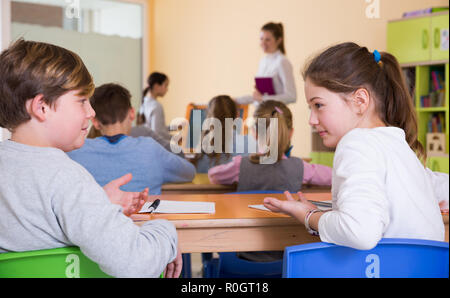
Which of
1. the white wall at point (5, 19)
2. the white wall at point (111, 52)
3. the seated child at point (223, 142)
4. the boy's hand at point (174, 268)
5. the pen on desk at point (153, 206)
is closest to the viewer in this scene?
the boy's hand at point (174, 268)

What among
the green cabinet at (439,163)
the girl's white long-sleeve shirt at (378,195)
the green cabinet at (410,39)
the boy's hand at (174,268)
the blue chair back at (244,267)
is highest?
the green cabinet at (410,39)

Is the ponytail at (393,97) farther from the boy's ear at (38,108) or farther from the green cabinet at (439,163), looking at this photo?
the green cabinet at (439,163)

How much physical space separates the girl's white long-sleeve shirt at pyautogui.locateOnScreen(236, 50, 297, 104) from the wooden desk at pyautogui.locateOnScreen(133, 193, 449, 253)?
8.62ft

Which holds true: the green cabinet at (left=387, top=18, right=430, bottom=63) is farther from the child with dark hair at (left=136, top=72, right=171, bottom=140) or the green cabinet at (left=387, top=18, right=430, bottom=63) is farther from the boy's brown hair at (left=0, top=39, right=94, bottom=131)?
the boy's brown hair at (left=0, top=39, right=94, bottom=131)

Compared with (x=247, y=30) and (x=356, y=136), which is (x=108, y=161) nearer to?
(x=356, y=136)

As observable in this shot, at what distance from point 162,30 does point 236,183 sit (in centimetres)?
513

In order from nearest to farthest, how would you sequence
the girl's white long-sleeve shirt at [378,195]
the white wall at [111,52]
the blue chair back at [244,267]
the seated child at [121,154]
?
the girl's white long-sleeve shirt at [378,195], the blue chair back at [244,267], the seated child at [121,154], the white wall at [111,52]

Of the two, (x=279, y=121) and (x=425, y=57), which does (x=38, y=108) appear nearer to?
(x=279, y=121)

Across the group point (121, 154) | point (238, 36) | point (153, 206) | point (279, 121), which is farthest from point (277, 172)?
point (238, 36)

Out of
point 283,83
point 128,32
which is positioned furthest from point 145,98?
point 128,32

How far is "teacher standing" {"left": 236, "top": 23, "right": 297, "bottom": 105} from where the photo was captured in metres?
3.88

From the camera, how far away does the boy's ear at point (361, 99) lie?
1.18 m

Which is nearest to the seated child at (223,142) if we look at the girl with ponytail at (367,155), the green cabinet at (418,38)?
the girl with ponytail at (367,155)

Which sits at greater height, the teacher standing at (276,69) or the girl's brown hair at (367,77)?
the teacher standing at (276,69)
